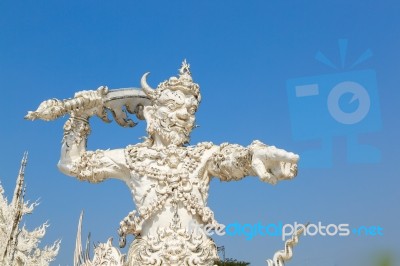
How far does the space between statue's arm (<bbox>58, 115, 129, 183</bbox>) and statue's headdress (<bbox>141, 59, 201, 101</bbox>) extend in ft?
1.77

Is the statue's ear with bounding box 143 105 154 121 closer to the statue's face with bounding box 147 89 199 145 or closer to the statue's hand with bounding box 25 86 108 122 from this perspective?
the statue's face with bounding box 147 89 199 145

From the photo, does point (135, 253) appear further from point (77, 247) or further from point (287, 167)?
point (287, 167)

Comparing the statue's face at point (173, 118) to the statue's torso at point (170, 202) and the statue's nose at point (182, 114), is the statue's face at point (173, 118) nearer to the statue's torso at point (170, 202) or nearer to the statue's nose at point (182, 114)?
the statue's nose at point (182, 114)

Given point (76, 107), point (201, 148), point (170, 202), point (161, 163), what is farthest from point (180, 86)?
point (170, 202)

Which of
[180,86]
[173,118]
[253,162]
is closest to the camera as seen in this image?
[253,162]

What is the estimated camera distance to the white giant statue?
3.60 metres

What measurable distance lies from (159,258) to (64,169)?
1.14 metres

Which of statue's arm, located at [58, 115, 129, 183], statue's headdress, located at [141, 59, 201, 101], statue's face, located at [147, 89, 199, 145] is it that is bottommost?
statue's arm, located at [58, 115, 129, 183]

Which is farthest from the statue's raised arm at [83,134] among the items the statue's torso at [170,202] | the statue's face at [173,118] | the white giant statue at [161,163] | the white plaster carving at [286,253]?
the white plaster carving at [286,253]

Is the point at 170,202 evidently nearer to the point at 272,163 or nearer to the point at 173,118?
the point at 173,118

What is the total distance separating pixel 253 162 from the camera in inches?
131

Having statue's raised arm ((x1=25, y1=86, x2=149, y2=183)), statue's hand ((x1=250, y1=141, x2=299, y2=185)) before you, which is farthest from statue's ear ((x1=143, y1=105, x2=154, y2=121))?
statue's hand ((x1=250, y1=141, x2=299, y2=185))

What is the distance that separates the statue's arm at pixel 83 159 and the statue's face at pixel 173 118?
0.37 meters

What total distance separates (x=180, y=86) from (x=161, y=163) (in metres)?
0.66
